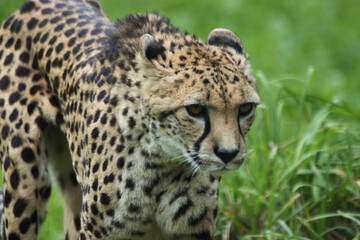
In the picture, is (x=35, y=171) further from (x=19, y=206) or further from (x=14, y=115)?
(x=14, y=115)

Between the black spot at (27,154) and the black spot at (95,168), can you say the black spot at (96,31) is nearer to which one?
the black spot at (27,154)

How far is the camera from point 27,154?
524 centimetres

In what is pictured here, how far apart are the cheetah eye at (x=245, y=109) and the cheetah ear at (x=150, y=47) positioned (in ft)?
1.70

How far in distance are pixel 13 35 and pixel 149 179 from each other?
5.40 feet

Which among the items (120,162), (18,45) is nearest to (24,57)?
(18,45)

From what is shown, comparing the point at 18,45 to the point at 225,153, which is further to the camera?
the point at 18,45

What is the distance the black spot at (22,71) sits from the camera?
5.43 m

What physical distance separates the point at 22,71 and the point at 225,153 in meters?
1.88

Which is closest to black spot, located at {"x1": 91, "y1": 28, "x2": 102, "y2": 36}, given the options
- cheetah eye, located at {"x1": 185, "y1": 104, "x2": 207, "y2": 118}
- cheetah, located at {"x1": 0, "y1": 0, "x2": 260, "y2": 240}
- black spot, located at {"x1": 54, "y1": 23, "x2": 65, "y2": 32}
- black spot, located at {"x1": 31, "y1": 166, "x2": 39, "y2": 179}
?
cheetah, located at {"x1": 0, "y1": 0, "x2": 260, "y2": 240}

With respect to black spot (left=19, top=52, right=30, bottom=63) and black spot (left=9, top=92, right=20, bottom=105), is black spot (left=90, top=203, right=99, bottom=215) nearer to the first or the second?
black spot (left=9, top=92, right=20, bottom=105)

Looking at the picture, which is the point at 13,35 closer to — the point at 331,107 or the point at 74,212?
the point at 74,212

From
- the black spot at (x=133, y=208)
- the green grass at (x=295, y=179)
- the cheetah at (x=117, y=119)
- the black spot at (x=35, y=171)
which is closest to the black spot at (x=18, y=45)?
the cheetah at (x=117, y=119)

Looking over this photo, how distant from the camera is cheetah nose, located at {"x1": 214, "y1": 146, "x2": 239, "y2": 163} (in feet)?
13.4

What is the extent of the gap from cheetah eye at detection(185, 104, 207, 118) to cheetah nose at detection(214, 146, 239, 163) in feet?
0.62
